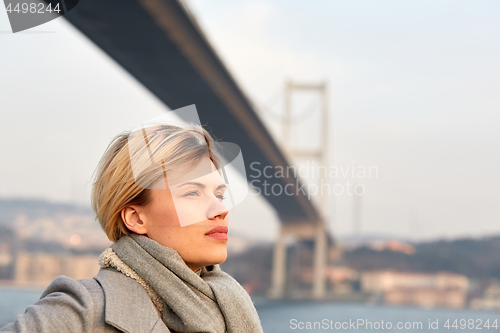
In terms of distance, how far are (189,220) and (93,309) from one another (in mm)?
162

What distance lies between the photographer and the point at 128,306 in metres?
0.68

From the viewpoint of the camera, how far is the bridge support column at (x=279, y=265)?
1698 centimetres

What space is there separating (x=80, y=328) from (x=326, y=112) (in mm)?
20182

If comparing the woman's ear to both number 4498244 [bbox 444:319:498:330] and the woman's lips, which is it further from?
number 4498244 [bbox 444:319:498:330]

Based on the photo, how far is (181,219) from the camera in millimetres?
735

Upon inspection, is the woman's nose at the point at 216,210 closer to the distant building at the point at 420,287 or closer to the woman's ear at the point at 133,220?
the woman's ear at the point at 133,220

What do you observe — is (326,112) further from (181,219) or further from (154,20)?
(181,219)

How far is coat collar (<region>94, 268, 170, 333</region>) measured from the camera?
663mm

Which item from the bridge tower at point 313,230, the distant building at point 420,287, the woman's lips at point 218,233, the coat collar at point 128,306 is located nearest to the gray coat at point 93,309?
the coat collar at point 128,306

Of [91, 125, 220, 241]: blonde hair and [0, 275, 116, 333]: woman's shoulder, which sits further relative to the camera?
[91, 125, 220, 241]: blonde hair

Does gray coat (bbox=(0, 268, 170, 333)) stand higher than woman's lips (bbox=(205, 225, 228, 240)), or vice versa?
woman's lips (bbox=(205, 225, 228, 240))

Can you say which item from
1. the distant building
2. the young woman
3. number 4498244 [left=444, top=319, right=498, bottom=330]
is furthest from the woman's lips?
the distant building

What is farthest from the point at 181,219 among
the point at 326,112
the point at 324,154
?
the point at 326,112

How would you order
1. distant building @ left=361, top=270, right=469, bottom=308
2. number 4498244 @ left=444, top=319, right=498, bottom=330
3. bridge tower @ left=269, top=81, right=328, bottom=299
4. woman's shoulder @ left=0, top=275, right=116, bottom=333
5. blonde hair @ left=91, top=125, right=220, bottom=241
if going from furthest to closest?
1. distant building @ left=361, top=270, right=469, bottom=308
2. number 4498244 @ left=444, top=319, right=498, bottom=330
3. bridge tower @ left=269, top=81, right=328, bottom=299
4. blonde hair @ left=91, top=125, right=220, bottom=241
5. woman's shoulder @ left=0, top=275, right=116, bottom=333
